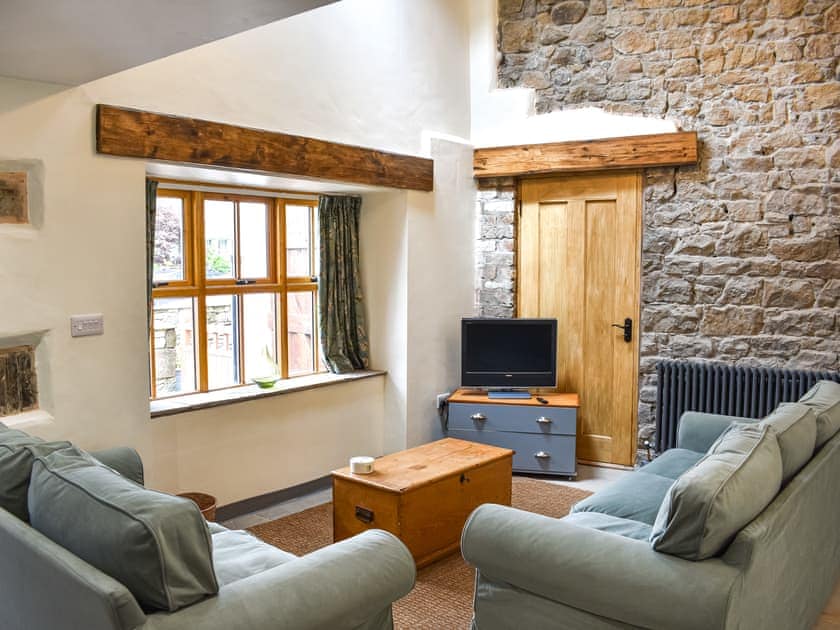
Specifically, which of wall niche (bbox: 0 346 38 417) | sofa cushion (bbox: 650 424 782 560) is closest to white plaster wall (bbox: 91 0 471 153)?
wall niche (bbox: 0 346 38 417)

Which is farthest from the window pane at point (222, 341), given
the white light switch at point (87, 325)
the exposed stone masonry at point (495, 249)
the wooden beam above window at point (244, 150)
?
the exposed stone masonry at point (495, 249)

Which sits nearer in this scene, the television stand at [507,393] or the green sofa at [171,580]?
the green sofa at [171,580]

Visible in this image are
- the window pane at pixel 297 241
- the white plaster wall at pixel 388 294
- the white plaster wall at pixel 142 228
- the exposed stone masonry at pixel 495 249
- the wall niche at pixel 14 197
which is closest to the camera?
the wall niche at pixel 14 197

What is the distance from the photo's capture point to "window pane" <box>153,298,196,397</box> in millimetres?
4211

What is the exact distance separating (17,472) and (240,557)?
0.79 m

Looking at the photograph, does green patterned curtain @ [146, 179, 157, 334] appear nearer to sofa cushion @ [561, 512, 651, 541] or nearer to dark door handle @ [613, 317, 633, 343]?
sofa cushion @ [561, 512, 651, 541]

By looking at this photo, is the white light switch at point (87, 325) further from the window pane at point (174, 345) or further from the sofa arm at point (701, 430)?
the sofa arm at point (701, 430)

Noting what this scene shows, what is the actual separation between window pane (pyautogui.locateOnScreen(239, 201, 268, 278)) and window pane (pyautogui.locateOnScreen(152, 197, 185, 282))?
0.44m

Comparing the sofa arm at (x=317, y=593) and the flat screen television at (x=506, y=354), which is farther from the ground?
the flat screen television at (x=506, y=354)

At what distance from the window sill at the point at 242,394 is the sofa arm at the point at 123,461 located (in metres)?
0.66

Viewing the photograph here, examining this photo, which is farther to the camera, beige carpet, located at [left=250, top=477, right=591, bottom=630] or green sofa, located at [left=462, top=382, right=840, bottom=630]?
beige carpet, located at [left=250, top=477, right=591, bottom=630]

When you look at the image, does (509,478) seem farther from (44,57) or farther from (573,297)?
(44,57)

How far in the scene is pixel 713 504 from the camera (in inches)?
81.0

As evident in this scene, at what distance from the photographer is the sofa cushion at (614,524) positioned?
2.72 meters
